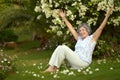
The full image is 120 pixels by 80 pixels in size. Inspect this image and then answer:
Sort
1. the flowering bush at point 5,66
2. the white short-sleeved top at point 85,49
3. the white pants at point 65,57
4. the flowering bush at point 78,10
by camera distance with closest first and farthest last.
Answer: the flowering bush at point 5,66 → the white pants at point 65,57 → the white short-sleeved top at point 85,49 → the flowering bush at point 78,10

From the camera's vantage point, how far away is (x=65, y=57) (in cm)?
1179

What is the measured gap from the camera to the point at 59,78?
10.6 metres

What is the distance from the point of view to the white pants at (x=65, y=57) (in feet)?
37.9

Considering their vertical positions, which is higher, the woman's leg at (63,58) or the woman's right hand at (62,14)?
the woman's right hand at (62,14)

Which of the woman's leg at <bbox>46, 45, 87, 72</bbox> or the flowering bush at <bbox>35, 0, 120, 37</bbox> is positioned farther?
the flowering bush at <bbox>35, 0, 120, 37</bbox>

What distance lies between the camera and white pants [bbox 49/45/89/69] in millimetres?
11562

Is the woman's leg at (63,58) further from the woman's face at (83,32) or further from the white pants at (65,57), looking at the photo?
the woman's face at (83,32)

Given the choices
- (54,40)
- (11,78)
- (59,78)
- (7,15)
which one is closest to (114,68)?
(59,78)

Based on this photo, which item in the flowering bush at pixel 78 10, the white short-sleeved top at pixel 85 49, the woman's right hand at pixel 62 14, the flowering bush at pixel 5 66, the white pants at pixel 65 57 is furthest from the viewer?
the flowering bush at pixel 78 10

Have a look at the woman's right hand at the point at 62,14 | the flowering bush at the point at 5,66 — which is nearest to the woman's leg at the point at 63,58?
the flowering bush at the point at 5,66

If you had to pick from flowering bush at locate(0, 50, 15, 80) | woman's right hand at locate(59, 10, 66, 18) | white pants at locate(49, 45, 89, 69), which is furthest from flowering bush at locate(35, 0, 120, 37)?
white pants at locate(49, 45, 89, 69)

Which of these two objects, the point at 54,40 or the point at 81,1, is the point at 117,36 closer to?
the point at 81,1

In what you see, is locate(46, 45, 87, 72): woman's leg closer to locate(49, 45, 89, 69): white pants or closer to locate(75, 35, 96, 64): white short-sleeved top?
locate(49, 45, 89, 69): white pants

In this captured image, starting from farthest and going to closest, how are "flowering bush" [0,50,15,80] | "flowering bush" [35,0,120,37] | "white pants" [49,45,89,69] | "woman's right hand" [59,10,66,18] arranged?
1. "flowering bush" [35,0,120,37]
2. "woman's right hand" [59,10,66,18]
3. "white pants" [49,45,89,69]
4. "flowering bush" [0,50,15,80]
